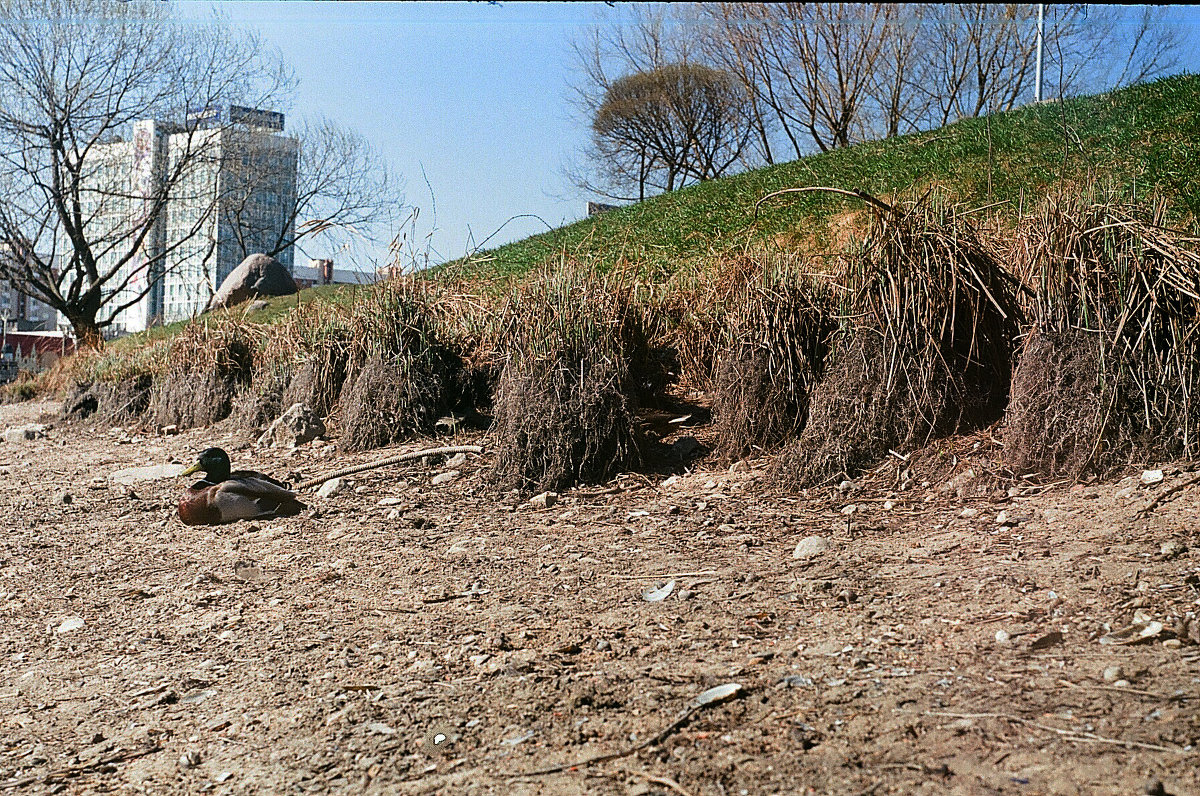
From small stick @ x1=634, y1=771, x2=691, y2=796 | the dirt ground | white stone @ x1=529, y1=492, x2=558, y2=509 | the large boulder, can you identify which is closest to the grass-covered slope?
white stone @ x1=529, y1=492, x2=558, y2=509

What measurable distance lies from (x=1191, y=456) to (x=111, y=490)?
5.32m

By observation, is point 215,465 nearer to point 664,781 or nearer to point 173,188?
point 664,781

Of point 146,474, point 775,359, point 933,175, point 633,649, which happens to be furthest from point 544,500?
point 933,175

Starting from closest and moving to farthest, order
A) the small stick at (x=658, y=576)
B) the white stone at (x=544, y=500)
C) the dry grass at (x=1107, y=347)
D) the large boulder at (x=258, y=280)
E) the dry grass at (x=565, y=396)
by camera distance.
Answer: the small stick at (x=658, y=576), the dry grass at (x=1107, y=347), the white stone at (x=544, y=500), the dry grass at (x=565, y=396), the large boulder at (x=258, y=280)

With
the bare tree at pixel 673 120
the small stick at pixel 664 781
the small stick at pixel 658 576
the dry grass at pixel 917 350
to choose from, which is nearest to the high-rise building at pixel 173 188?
the bare tree at pixel 673 120

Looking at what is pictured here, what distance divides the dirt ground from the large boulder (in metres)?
14.2

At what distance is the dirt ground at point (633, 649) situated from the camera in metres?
1.74

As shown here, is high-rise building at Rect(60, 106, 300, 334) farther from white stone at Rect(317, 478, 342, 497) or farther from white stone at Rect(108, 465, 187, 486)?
white stone at Rect(317, 478, 342, 497)

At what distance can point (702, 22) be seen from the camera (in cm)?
1986

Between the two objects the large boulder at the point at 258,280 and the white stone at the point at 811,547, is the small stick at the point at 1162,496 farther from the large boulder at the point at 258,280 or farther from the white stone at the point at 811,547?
the large boulder at the point at 258,280

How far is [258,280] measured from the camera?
18.0 metres

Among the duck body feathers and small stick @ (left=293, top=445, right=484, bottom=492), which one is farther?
small stick @ (left=293, top=445, right=484, bottom=492)

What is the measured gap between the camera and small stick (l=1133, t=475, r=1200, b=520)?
2902 mm

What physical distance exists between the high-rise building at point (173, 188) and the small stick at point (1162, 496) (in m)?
15.8
